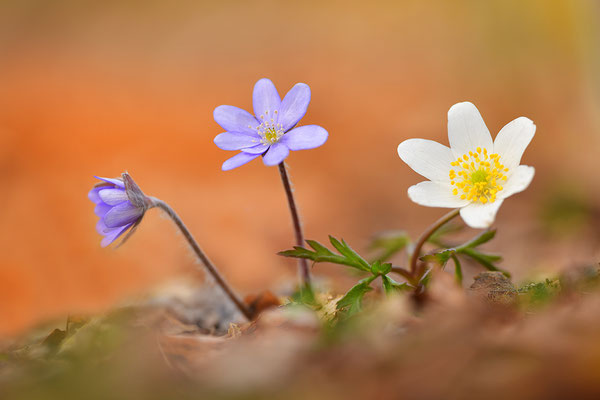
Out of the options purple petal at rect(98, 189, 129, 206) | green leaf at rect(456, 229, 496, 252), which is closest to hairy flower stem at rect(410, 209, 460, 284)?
green leaf at rect(456, 229, 496, 252)

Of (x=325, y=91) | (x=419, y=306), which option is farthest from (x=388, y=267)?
(x=325, y=91)

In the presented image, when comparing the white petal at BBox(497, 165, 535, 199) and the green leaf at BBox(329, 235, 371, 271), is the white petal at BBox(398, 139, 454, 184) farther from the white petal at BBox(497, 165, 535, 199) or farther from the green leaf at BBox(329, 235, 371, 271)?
the green leaf at BBox(329, 235, 371, 271)

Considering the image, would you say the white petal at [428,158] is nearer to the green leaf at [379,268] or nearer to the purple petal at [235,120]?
the green leaf at [379,268]

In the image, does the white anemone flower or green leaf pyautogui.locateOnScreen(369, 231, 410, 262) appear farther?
green leaf pyautogui.locateOnScreen(369, 231, 410, 262)

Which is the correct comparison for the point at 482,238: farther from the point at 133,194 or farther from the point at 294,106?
the point at 133,194

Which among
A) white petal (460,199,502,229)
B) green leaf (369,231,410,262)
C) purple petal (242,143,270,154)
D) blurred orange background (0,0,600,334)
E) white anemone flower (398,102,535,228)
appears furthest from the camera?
blurred orange background (0,0,600,334)

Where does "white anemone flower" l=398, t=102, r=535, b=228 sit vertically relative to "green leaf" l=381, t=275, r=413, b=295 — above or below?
above

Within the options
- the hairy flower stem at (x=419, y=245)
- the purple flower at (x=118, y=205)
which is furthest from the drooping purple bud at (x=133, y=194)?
the hairy flower stem at (x=419, y=245)
